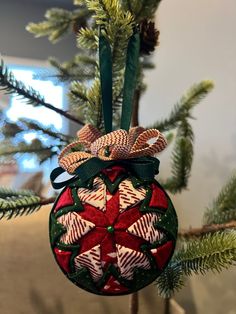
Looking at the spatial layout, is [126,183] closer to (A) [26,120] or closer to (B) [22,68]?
(A) [26,120]

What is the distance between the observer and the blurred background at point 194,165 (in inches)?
27.1

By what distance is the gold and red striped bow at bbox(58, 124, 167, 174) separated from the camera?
34 centimetres

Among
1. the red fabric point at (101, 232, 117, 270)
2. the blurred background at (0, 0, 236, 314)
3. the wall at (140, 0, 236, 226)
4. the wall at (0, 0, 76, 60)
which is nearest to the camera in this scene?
the red fabric point at (101, 232, 117, 270)

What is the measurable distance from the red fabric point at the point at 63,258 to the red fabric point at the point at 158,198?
0.09m

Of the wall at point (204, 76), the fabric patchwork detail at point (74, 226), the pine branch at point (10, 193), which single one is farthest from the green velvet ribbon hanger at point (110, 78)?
the wall at point (204, 76)

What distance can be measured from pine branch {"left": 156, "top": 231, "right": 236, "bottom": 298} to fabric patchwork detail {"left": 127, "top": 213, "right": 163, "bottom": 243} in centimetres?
8

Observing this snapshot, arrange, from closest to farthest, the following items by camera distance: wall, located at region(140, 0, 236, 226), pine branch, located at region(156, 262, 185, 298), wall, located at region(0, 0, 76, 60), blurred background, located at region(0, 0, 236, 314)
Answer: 1. pine branch, located at region(156, 262, 185, 298)
2. blurred background, located at region(0, 0, 236, 314)
3. wall, located at region(140, 0, 236, 226)
4. wall, located at region(0, 0, 76, 60)

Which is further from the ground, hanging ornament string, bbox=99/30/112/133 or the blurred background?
hanging ornament string, bbox=99/30/112/133

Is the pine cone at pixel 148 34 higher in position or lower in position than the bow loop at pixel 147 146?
higher

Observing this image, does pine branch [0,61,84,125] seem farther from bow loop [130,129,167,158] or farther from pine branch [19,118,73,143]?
bow loop [130,129,167,158]

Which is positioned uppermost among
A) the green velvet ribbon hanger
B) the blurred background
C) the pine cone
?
the pine cone

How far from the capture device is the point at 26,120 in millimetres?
631

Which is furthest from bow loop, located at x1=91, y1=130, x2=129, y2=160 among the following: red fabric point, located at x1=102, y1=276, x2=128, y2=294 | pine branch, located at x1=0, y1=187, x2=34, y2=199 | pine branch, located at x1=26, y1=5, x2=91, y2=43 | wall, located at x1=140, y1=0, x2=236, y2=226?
wall, located at x1=140, y1=0, x2=236, y2=226

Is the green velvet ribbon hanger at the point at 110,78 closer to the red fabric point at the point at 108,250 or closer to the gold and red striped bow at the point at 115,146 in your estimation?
the gold and red striped bow at the point at 115,146
